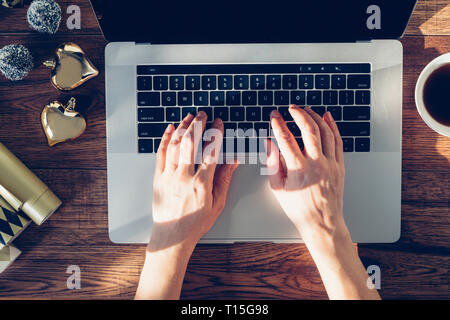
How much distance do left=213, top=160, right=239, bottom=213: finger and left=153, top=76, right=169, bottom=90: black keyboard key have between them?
201mm

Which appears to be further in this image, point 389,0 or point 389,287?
point 389,287

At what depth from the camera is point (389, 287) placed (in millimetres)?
771

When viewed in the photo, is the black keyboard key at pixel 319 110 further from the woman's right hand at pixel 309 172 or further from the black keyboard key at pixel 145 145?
the black keyboard key at pixel 145 145

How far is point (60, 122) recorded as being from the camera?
718 millimetres

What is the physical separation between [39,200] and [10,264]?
0.61 feet

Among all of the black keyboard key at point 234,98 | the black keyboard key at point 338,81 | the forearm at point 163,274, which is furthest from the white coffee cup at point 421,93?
the forearm at point 163,274

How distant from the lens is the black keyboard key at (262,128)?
0.69m

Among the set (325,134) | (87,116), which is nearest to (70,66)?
(87,116)

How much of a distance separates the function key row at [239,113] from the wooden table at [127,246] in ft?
0.46

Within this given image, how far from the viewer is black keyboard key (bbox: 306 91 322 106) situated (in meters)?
0.69

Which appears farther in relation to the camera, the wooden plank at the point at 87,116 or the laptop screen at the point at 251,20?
the wooden plank at the point at 87,116

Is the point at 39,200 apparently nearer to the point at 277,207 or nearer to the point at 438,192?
the point at 277,207

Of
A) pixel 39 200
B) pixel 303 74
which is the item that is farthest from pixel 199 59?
pixel 39 200

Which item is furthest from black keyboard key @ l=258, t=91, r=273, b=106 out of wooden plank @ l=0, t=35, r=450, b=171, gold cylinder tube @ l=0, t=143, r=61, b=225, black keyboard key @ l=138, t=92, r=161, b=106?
gold cylinder tube @ l=0, t=143, r=61, b=225
